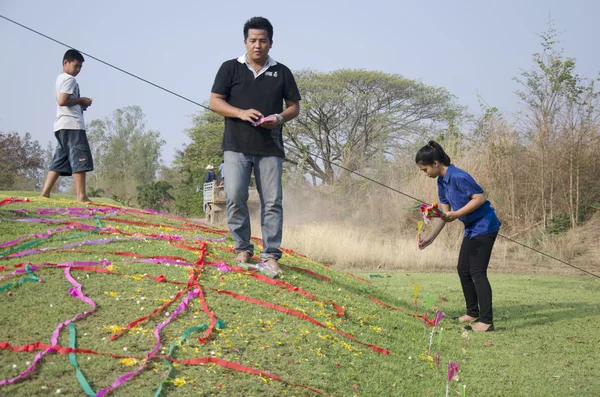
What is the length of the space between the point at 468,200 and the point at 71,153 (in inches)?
→ 191

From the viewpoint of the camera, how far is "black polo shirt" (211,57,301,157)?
508cm

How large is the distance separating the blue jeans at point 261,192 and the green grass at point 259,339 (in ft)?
1.25

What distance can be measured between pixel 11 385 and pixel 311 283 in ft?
10.2

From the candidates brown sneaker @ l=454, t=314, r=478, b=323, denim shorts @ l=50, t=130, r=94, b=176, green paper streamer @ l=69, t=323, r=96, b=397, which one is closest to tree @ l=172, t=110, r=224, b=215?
denim shorts @ l=50, t=130, r=94, b=176

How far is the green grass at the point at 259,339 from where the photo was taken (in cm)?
301

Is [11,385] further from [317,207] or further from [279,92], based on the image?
[317,207]

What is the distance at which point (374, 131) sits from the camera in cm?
3434

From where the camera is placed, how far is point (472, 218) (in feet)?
19.3

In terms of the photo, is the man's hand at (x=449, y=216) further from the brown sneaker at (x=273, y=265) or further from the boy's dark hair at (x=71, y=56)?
the boy's dark hair at (x=71, y=56)

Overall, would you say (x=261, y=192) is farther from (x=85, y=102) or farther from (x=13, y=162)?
(x=13, y=162)

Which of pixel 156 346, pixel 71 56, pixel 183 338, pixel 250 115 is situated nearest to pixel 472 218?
pixel 250 115

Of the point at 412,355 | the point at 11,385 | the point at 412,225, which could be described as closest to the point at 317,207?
the point at 412,225

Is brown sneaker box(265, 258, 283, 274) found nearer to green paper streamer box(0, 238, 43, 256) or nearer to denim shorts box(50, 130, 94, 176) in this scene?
green paper streamer box(0, 238, 43, 256)

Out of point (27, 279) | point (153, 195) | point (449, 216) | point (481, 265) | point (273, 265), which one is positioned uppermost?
point (153, 195)
